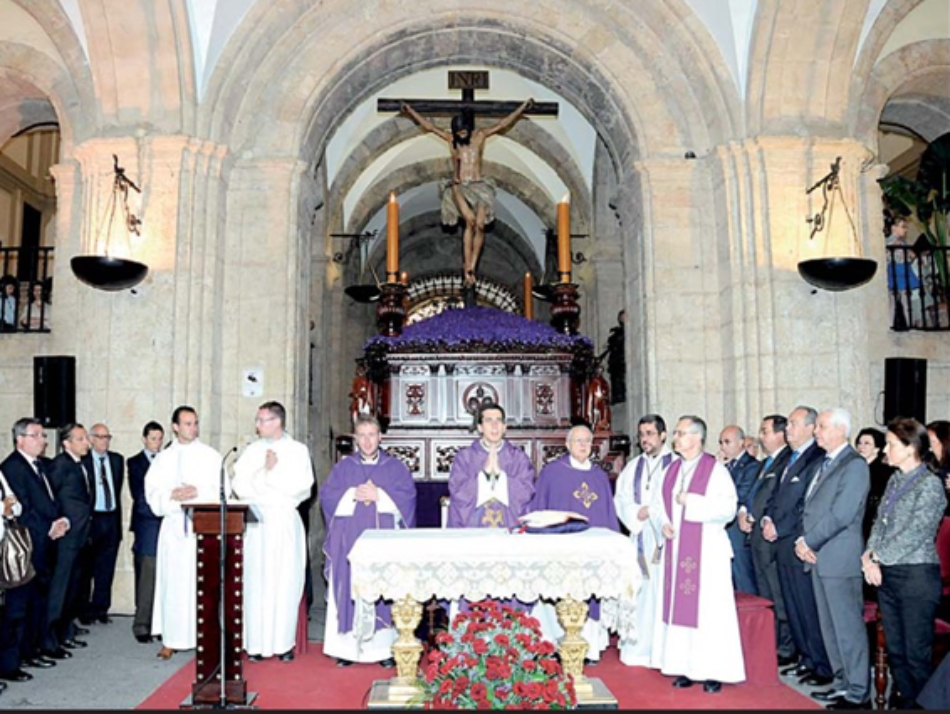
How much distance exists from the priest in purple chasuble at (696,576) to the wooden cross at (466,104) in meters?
6.63

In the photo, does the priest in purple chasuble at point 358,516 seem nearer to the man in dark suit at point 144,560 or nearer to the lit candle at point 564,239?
the man in dark suit at point 144,560

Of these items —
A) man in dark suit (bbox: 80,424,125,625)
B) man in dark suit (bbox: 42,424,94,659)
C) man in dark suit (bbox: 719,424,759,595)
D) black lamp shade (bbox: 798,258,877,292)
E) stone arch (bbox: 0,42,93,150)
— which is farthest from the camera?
stone arch (bbox: 0,42,93,150)

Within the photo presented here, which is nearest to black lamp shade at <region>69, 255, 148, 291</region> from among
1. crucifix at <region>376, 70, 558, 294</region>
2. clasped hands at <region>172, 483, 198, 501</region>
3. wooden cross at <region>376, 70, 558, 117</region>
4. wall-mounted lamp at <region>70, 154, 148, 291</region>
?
wall-mounted lamp at <region>70, 154, 148, 291</region>

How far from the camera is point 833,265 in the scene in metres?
8.13

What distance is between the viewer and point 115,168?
8.46 metres

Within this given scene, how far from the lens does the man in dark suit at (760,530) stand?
6273mm

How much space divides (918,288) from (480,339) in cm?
499

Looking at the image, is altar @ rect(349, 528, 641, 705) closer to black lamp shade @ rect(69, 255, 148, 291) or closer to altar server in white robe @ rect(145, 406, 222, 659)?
altar server in white robe @ rect(145, 406, 222, 659)

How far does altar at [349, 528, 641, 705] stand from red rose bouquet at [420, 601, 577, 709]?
2.17 ft

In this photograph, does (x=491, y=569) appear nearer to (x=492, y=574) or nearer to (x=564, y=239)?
(x=492, y=574)

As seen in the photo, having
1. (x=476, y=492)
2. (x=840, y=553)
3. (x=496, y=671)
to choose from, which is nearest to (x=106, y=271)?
(x=476, y=492)

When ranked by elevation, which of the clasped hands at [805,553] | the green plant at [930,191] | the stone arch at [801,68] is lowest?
the clasped hands at [805,553]

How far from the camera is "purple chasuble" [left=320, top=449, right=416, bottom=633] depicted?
6.24 meters

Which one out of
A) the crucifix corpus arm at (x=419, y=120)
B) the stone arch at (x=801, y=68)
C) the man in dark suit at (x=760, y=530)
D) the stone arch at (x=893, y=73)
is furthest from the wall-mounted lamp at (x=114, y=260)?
the stone arch at (x=893, y=73)
